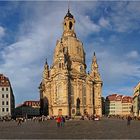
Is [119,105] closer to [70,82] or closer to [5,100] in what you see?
[70,82]

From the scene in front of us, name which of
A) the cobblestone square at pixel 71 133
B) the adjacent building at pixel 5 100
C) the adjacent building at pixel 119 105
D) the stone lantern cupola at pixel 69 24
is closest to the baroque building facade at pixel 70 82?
the stone lantern cupola at pixel 69 24

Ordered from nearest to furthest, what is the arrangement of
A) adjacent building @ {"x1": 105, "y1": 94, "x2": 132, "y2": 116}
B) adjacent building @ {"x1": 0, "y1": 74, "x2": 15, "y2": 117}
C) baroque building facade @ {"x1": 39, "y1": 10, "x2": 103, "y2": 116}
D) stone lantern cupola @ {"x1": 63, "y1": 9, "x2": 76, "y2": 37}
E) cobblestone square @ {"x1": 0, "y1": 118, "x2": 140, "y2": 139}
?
cobblestone square @ {"x1": 0, "y1": 118, "x2": 140, "y2": 139}
adjacent building @ {"x1": 0, "y1": 74, "x2": 15, "y2": 117}
baroque building facade @ {"x1": 39, "y1": 10, "x2": 103, "y2": 116}
stone lantern cupola @ {"x1": 63, "y1": 9, "x2": 76, "y2": 37}
adjacent building @ {"x1": 105, "y1": 94, "x2": 132, "y2": 116}

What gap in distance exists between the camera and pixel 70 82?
121 m

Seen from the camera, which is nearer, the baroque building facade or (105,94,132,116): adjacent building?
the baroque building facade

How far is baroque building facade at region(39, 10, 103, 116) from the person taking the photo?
118 meters

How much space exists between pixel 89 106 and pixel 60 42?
25627 millimetres

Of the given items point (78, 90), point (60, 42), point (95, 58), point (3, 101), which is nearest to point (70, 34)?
point (60, 42)

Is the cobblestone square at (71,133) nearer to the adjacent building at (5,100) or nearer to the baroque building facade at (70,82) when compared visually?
the adjacent building at (5,100)

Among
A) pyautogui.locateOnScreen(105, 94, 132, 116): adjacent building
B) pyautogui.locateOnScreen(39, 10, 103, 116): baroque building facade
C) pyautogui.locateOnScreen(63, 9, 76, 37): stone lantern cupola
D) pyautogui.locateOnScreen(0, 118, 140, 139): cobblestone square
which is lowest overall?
pyautogui.locateOnScreen(105, 94, 132, 116): adjacent building

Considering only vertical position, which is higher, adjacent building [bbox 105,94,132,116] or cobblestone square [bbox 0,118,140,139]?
cobblestone square [bbox 0,118,140,139]

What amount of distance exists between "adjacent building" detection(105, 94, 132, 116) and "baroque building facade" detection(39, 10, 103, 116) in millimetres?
58216

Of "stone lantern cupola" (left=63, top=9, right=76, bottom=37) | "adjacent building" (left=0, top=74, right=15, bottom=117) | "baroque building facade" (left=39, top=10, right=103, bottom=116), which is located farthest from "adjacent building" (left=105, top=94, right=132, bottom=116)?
"adjacent building" (left=0, top=74, right=15, bottom=117)

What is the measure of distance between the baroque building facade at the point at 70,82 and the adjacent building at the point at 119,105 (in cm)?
5822

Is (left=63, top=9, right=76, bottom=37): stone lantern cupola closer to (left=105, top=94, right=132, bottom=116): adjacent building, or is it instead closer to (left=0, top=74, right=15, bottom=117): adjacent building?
(left=0, top=74, right=15, bottom=117): adjacent building
